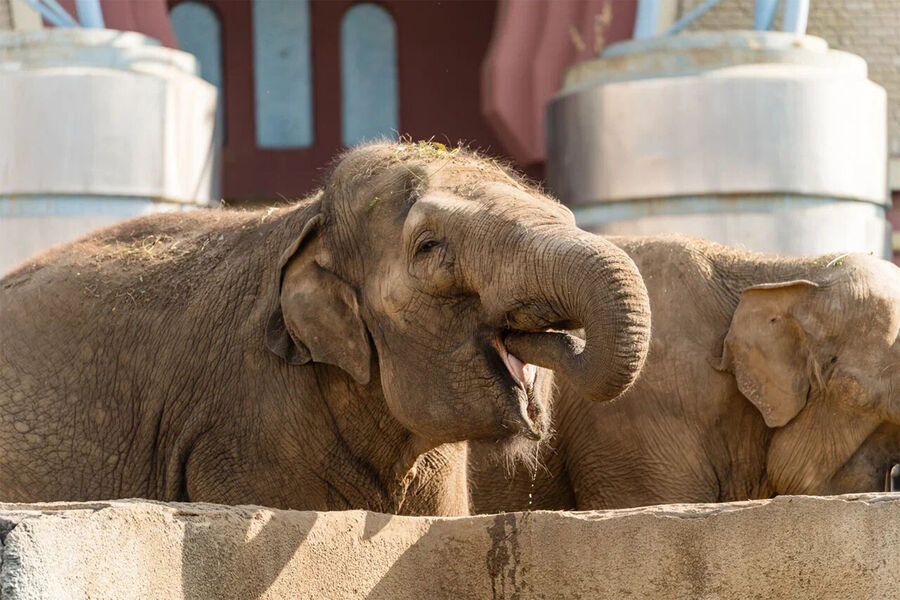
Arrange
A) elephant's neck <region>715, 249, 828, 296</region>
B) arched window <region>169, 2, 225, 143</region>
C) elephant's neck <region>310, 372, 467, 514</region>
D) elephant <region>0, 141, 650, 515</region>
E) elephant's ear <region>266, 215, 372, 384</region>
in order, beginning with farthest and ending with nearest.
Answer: arched window <region>169, 2, 225, 143</region>, elephant's neck <region>715, 249, 828, 296</region>, elephant's neck <region>310, 372, 467, 514</region>, elephant's ear <region>266, 215, 372, 384</region>, elephant <region>0, 141, 650, 515</region>

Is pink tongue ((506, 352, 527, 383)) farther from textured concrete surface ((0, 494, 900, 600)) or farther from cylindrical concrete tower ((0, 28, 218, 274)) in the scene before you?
cylindrical concrete tower ((0, 28, 218, 274))

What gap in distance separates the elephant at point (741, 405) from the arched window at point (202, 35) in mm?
10430

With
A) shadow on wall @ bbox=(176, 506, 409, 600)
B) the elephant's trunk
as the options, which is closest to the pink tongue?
the elephant's trunk

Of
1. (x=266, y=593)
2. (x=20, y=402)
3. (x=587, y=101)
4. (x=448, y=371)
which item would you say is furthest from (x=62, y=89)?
(x=266, y=593)

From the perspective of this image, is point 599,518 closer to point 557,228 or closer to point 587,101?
point 557,228

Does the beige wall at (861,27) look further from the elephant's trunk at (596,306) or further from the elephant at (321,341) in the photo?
the elephant's trunk at (596,306)

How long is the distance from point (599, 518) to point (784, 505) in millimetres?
478

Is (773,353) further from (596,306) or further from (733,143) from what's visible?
(733,143)

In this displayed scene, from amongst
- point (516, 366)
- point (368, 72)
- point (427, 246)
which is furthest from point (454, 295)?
point (368, 72)

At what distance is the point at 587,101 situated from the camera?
13.6 metres

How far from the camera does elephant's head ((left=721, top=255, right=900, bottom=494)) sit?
25.7ft

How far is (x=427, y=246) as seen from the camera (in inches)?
215

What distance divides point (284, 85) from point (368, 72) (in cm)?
85

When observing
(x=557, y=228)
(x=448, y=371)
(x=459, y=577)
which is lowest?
(x=459, y=577)
